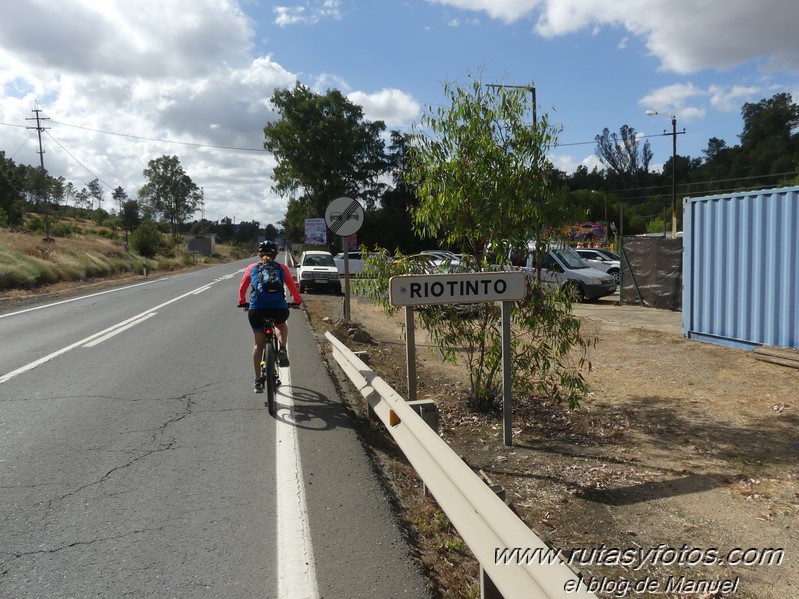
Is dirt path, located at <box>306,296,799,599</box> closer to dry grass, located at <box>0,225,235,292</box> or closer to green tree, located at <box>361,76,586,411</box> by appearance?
green tree, located at <box>361,76,586,411</box>

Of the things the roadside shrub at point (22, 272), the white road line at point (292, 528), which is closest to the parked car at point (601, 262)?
the white road line at point (292, 528)

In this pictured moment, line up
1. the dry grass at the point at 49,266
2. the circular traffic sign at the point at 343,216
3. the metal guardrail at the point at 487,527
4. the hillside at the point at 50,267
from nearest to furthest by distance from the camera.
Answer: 1. the metal guardrail at the point at 487,527
2. the circular traffic sign at the point at 343,216
3. the hillside at the point at 50,267
4. the dry grass at the point at 49,266

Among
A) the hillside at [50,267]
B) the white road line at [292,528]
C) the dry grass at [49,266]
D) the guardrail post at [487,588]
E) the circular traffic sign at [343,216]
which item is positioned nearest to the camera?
the guardrail post at [487,588]

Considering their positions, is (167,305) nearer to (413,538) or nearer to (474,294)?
(474,294)

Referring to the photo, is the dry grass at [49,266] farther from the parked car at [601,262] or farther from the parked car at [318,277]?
the parked car at [601,262]

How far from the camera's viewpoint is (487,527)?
275cm

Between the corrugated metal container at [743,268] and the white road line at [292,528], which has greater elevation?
the corrugated metal container at [743,268]

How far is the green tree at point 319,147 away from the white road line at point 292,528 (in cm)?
5024

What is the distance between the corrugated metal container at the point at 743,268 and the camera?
9.38 m

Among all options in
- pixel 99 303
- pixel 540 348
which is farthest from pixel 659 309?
pixel 99 303

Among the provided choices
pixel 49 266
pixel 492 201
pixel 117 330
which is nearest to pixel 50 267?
pixel 49 266

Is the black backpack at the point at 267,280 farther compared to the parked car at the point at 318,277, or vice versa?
the parked car at the point at 318,277

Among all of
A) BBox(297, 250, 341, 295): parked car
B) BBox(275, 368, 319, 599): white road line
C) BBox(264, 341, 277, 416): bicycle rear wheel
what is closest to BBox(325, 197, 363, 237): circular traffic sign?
BBox(264, 341, 277, 416): bicycle rear wheel

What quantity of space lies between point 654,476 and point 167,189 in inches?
4359
